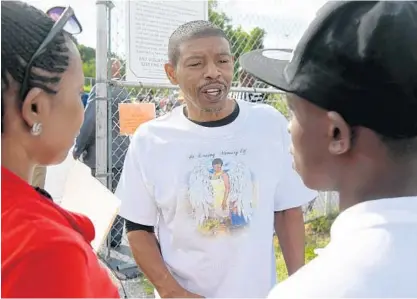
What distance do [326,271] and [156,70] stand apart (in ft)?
7.60

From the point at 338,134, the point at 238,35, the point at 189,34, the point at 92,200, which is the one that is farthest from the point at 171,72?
the point at 238,35

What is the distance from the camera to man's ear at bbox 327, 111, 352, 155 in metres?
0.88

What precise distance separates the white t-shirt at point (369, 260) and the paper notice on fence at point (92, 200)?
1.93ft

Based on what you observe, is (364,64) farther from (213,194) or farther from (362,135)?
(213,194)

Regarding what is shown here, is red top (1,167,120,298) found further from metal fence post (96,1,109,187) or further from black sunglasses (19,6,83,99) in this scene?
metal fence post (96,1,109,187)

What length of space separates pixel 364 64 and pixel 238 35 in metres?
3.59

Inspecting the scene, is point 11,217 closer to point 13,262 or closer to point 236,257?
point 13,262

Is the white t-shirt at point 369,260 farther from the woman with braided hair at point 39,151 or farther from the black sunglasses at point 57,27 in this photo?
the black sunglasses at point 57,27

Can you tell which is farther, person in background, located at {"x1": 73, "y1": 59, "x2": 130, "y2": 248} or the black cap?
person in background, located at {"x1": 73, "y1": 59, "x2": 130, "y2": 248}

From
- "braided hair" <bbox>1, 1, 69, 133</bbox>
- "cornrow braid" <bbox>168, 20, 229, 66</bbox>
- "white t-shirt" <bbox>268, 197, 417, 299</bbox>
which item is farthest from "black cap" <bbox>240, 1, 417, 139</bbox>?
"cornrow braid" <bbox>168, 20, 229, 66</bbox>

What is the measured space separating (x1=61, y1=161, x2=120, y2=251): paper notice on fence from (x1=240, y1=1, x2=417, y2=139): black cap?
2.12 feet

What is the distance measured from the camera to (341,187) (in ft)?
3.11

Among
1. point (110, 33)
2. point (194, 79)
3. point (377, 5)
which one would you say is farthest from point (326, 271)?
point (110, 33)

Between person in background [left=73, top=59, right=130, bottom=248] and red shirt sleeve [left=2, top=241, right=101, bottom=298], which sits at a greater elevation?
red shirt sleeve [left=2, top=241, right=101, bottom=298]
